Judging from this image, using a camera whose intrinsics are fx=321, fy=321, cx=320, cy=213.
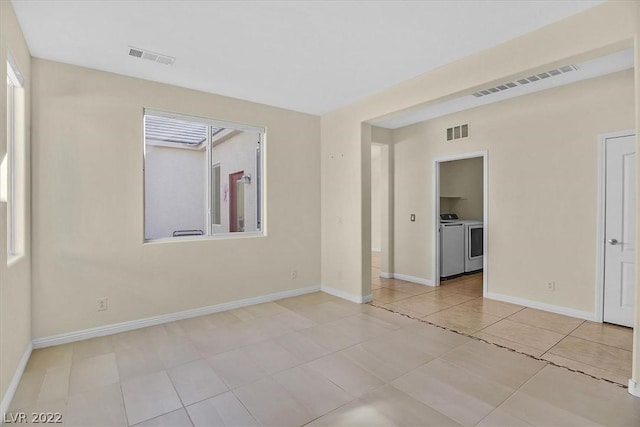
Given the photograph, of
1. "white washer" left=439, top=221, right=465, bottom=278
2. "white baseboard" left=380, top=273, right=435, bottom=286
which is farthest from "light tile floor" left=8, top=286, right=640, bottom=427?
"white washer" left=439, top=221, right=465, bottom=278

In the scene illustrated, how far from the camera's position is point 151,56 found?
3.12 metres

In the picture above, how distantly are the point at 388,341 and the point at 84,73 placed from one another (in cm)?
417

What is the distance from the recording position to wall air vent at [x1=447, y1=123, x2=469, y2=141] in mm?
4940

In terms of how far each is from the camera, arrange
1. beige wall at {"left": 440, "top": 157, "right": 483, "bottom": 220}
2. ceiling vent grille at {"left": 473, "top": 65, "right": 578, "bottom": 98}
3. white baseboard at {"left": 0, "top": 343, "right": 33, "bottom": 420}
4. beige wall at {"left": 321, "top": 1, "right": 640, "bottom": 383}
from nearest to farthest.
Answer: white baseboard at {"left": 0, "top": 343, "right": 33, "bottom": 420}, beige wall at {"left": 321, "top": 1, "right": 640, "bottom": 383}, ceiling vent grille at {"left": 473, "top": 65, "right": 578, "bottom": 98}, beige wall at {"left": 440, "top": 157, "right": 483, "bottom": 220}

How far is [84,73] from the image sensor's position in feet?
10.9

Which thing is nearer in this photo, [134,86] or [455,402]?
[455,402]

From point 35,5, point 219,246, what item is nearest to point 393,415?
point 219,246

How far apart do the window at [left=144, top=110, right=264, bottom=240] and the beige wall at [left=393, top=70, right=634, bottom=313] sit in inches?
125

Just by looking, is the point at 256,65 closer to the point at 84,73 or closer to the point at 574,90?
the point at 84,73

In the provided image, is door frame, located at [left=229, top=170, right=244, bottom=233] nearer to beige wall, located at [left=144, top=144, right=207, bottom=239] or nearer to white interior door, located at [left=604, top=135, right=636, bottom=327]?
beige wall, located at [left=144, top=144, right=207, bottom=239]

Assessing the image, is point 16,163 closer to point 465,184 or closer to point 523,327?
point 523,327

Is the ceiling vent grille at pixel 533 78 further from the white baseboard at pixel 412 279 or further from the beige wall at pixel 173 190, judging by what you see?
the beige wall at pixel 173 190

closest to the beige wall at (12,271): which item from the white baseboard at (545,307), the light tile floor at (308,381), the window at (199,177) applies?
the light tile floor at (308,381)

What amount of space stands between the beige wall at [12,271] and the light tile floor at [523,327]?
12.2 ft
